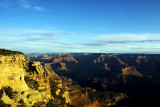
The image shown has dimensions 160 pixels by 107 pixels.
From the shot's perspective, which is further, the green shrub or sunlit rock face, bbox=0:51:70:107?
the green shrub

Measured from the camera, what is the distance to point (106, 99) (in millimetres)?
186000

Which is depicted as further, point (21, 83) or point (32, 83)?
point (32, 83)

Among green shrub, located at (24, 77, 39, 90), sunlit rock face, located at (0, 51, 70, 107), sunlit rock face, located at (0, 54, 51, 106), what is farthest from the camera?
green shrub, located at (24, 77, 39, 90)

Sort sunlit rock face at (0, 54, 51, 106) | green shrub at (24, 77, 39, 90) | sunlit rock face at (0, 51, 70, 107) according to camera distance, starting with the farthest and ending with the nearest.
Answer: green shrub at (24, 77, 39, 90) < sunlit rock face at (0, 54, 51, 106) < sunlit rock face at (0, 51, 70, 107)

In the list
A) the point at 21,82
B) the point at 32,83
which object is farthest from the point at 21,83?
the point at 32,83

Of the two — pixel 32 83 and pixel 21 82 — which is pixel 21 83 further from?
pixel 32 83

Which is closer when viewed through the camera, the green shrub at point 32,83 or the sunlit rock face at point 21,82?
the sunlit rock face at point 21,82

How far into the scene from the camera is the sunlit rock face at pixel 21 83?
204ft

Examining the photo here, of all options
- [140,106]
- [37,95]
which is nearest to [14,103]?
[37,95]

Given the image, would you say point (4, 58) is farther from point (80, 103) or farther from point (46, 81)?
point (80, 103)

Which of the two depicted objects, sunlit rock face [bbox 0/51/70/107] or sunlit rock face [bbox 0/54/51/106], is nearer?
sunlit rock face [bbox 0/51/70/107]

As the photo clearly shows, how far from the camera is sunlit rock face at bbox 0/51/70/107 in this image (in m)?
62.1

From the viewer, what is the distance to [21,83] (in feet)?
222

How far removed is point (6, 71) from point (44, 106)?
21890 mm
